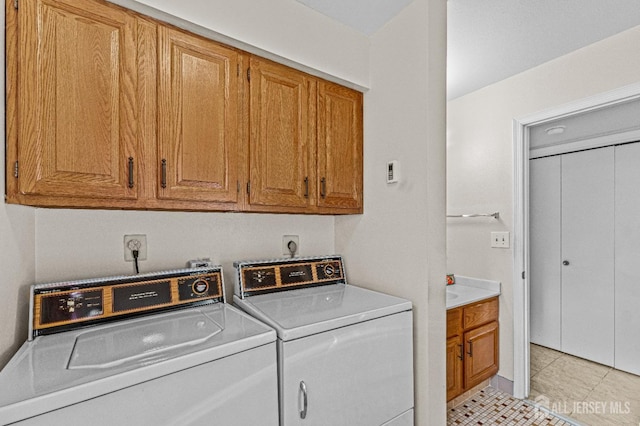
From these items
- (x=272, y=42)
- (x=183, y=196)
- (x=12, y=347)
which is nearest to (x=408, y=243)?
(x=183, y=196)

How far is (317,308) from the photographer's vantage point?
131cm

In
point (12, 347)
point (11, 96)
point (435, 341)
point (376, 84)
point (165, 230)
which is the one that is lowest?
point (435, 341)

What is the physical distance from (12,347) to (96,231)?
1.62 ft

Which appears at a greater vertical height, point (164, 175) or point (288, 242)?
point (164, 175)

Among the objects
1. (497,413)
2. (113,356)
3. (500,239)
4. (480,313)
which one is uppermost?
(500,239)

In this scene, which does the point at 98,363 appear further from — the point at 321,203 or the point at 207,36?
the point at 207,36

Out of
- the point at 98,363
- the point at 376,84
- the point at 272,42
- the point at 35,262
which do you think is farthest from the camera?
the point at 376,84

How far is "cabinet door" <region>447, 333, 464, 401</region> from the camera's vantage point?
1995 millimetres

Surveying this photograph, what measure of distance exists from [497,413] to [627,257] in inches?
69.8

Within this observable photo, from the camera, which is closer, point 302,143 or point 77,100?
Answer: point 77,100

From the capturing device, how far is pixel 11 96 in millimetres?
952

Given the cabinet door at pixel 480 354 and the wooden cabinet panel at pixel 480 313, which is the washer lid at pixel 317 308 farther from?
the cabinet door at pixel 480 354

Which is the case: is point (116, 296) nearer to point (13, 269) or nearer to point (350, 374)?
point (13, 269)

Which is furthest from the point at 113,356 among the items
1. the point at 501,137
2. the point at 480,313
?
the point at 501,137
